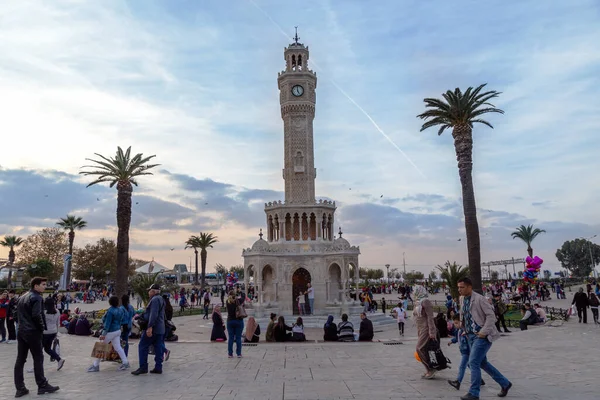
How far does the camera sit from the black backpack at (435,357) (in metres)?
8.73

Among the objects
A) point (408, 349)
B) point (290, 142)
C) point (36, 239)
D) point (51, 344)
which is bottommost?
point (408, 349)

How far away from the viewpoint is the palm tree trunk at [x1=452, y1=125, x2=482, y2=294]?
80.4 feet

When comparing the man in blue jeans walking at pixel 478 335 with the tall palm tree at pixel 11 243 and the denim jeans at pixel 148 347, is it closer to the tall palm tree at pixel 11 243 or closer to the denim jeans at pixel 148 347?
the denim jeans at pixel 148 347

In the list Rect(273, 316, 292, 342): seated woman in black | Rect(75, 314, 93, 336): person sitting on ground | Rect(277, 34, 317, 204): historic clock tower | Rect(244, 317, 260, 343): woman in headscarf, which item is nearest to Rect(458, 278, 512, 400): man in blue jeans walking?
Rect(244, 317, 260, 343): woman in headscarf

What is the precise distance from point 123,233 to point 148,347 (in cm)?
2275

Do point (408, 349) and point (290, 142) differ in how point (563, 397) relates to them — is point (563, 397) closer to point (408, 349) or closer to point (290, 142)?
point (408, 349)

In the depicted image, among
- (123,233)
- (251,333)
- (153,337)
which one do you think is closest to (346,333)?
(251,333)

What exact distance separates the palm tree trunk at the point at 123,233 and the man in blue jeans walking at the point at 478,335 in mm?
26203

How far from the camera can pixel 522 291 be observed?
3606cm

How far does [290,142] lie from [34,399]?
30213 mm

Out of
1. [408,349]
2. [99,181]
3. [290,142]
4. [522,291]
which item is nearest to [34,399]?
[408,349]

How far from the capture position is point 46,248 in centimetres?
7012

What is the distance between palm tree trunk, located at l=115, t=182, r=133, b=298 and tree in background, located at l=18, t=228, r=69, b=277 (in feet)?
151

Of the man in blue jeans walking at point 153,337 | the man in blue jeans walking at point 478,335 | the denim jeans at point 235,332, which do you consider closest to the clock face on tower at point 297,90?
the denim jeans at point 235,332
